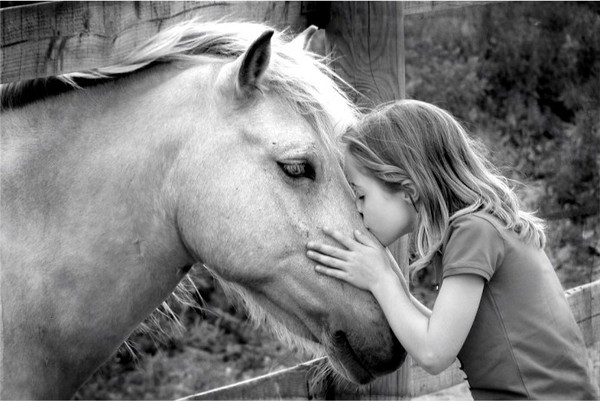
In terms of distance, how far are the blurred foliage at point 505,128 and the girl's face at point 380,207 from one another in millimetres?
3875

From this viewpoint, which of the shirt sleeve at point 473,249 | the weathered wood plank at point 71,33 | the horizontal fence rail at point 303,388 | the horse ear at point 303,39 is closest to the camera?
the shirt sleeve at point 473,249

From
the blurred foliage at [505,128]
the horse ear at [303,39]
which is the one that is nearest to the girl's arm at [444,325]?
the horse ear at [303,39]

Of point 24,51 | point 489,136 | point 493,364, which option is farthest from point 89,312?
point 489,136

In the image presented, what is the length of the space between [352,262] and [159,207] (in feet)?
2.00

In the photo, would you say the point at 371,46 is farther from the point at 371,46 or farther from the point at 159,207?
the point at 159,207

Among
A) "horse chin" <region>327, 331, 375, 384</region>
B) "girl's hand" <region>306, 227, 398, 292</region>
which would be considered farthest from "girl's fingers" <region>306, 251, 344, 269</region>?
"horse chin" <region>327, 331, 375, 384</region>

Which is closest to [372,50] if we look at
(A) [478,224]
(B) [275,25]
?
(B) [275,25]

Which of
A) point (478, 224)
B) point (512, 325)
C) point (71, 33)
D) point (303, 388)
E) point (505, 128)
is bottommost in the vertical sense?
point (303, 388)

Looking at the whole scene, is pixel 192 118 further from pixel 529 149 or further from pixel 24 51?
pixel 529 149

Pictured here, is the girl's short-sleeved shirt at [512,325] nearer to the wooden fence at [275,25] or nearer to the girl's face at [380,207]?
the girl's face at [380,207]

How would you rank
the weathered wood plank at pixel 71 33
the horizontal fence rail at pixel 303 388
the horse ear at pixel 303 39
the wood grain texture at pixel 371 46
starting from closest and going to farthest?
1. the weathered wood plank at pixel 71 33
2. the horse ear at pixel 303 39
3. the wood grain texture at pixel 371 46
4. the horizontal fence rail at pixel 303 388

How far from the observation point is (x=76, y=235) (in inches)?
93.2

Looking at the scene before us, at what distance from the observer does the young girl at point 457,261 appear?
228 cm

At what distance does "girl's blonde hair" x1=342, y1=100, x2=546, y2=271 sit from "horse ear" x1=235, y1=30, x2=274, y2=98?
1.12 feet
